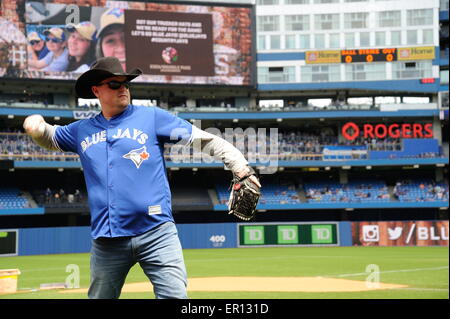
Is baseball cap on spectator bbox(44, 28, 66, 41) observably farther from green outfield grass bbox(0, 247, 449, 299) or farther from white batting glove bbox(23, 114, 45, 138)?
white batting glove bbox(23, 114, 45, 138)

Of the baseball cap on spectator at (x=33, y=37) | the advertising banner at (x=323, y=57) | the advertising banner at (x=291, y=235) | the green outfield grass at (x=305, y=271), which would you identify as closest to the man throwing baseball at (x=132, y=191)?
the green outfield grass at (x=305, y=271)

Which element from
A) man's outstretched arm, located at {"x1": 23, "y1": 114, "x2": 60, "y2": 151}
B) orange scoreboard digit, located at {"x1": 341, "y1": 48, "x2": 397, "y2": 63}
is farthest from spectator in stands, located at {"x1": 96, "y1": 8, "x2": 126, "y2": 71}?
man's outstretched arm, located at {"x1": 23, "y1": 114, "x2": 60, "y2": 151}

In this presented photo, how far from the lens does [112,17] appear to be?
46.7 m

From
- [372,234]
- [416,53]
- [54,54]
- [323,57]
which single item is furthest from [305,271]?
[416,53]

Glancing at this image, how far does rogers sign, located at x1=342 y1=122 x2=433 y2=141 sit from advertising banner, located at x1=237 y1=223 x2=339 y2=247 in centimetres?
1549

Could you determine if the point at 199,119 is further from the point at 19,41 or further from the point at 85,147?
the point at 85,147

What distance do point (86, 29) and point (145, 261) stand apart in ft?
141

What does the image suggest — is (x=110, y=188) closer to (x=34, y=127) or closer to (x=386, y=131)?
(x=34, y=127)

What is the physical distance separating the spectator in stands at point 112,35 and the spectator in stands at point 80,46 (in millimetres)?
571

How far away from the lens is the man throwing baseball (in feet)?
16.0

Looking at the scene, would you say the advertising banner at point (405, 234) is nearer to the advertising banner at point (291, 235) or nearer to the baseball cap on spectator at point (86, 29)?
the advertising banner at point (291, 235)

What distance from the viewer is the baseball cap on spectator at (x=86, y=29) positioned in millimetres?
45469
